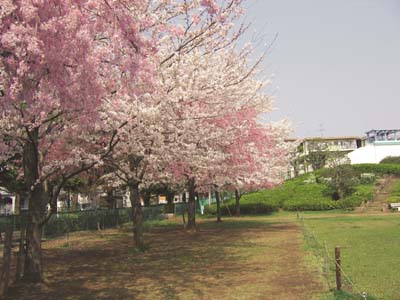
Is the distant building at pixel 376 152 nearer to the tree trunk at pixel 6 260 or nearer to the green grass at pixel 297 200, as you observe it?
the green grass at pixel 297 200

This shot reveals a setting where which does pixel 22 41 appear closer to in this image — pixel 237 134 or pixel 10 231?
pixel 10 231

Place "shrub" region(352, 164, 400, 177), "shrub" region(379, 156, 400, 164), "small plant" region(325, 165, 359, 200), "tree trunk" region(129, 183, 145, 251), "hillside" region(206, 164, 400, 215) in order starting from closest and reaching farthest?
"tree trunk" region(129, 183, 145, 251) → "hillside" region(206, 164, 400, 215) → "small plant" region(325, 165, 359, 200) → "shrub" region(352, 164, 400, 177) → "shrub" region(379, 156, 400, 164)

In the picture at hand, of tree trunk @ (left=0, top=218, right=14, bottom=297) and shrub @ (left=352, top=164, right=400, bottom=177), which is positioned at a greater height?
shrub @ (left=352, top=164, right=400, bottom=177)

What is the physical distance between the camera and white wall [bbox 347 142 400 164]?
61.1 m

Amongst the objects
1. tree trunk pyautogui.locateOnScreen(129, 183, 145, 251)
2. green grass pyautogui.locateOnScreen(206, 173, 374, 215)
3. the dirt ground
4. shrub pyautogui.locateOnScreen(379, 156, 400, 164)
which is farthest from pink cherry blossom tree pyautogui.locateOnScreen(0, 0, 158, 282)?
shrub pyautogui.locateOnScreen(379, 156, 400, 164)

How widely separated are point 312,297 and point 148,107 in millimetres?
4625

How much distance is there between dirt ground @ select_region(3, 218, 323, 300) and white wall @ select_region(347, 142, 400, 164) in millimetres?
46791

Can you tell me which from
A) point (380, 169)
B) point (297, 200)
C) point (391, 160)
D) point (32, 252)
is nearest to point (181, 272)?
point (32, 252)

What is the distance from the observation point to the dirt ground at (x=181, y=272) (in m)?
8.84

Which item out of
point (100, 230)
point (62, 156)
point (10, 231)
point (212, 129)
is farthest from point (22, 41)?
point (100, 230)

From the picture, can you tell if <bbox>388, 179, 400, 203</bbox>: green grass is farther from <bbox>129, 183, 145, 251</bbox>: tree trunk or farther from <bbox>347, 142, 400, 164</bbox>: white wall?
<bbox>129, 183, 145, 251</bbox>: tree trunk

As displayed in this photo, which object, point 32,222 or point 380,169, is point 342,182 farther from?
point 32,222

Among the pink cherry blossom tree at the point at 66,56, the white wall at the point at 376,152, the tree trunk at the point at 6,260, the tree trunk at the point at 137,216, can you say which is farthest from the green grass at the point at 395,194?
the tree trunk at the point at 6,260

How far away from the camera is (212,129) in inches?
530
